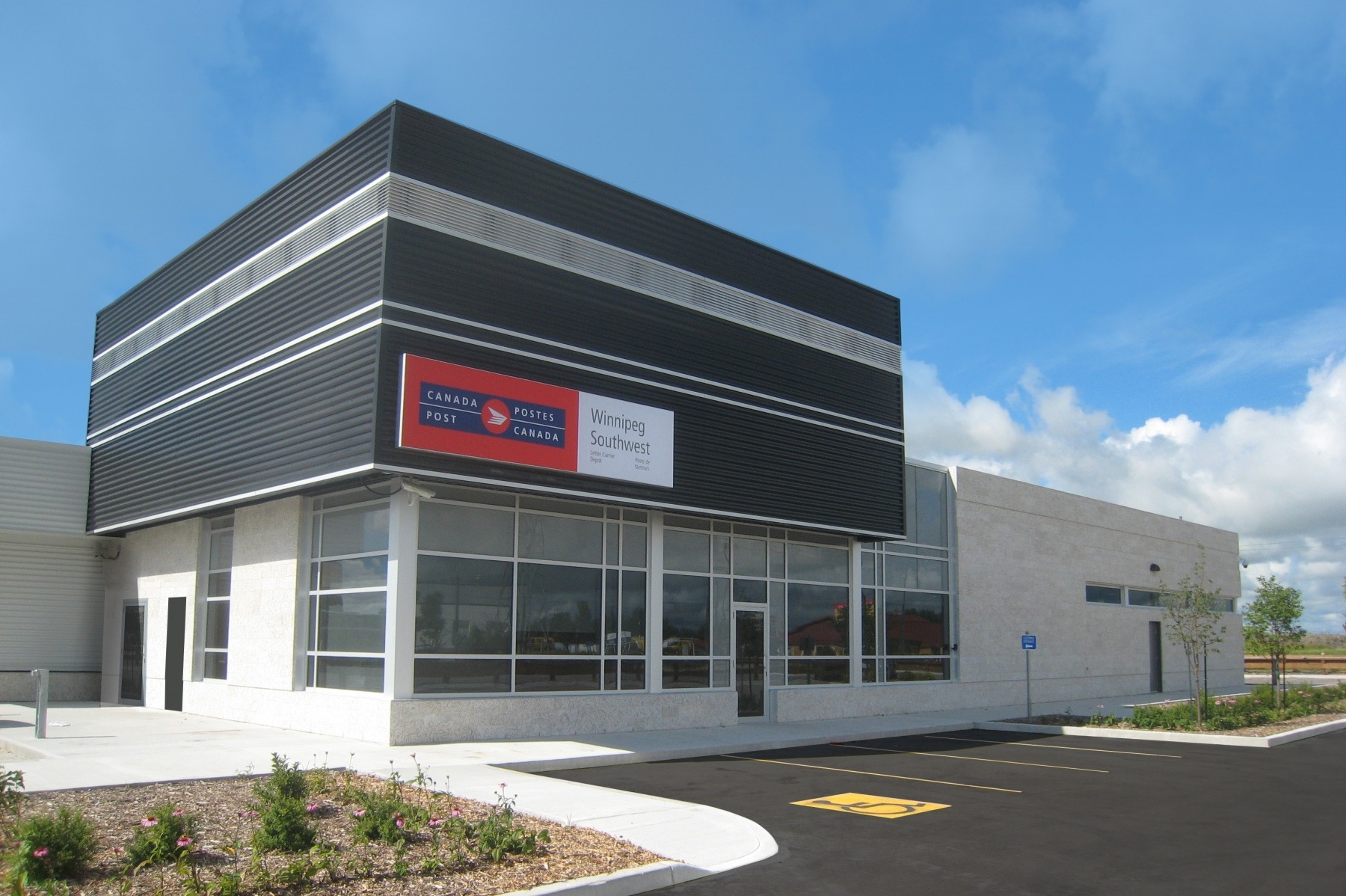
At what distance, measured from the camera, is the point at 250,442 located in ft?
66.8

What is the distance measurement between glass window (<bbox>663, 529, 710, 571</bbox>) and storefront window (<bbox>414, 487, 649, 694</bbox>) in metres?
0.68

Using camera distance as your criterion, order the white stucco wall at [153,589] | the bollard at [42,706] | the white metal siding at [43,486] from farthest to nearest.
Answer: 1. the white metal siding at [43,486]
2. the white stucco wall at [153,589]
3. the bollard at [42,706]

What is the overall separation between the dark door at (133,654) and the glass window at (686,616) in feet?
43.5

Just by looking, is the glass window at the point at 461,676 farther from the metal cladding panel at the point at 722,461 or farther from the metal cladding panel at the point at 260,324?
the metal cladding panel at the point at 260,324

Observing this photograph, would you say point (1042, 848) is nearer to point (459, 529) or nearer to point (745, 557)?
point (459, 529)

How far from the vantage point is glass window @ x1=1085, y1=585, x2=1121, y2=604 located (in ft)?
119

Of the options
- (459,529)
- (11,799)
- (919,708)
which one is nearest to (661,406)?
(459,529)

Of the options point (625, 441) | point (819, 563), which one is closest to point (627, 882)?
point (625, 441)

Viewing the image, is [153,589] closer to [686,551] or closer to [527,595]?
[527,595]

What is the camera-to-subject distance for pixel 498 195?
1908 centimetres

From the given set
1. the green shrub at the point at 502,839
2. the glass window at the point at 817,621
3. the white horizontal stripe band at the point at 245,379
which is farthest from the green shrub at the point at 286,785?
the glass window at the point at 817,621

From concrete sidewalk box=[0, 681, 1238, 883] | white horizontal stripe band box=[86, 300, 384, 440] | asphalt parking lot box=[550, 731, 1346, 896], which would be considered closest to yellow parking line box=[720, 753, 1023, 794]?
asphalt parking lot box=[550, 731, 1346, 896]

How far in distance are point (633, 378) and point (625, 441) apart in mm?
1327

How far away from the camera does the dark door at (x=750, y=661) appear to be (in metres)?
23.2
